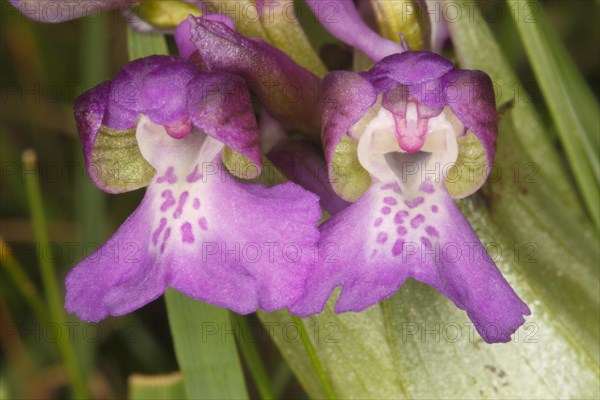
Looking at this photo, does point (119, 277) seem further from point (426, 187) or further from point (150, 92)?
point (426, 187)

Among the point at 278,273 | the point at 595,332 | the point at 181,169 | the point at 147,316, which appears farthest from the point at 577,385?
the point at 147,316

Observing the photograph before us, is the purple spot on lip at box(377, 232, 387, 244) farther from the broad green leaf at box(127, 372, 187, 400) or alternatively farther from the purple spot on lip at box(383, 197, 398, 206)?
the broad green leaf at box(127, 372, 187, 400)

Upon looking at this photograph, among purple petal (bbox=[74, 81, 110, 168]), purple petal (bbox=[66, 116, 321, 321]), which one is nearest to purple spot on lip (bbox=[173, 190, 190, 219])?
purple petal (bbox=[66, 116, 321, 321])

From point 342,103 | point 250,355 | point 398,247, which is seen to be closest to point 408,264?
point 398,247

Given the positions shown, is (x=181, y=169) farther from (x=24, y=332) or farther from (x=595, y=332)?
(x=24, y=332)

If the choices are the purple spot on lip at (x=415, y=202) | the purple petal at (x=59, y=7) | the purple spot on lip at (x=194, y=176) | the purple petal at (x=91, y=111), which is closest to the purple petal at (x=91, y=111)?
the purple petal at (x=91, y=111)

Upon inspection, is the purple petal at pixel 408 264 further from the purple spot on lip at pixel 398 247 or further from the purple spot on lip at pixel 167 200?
the purple spot on lip at pixel 167 200
